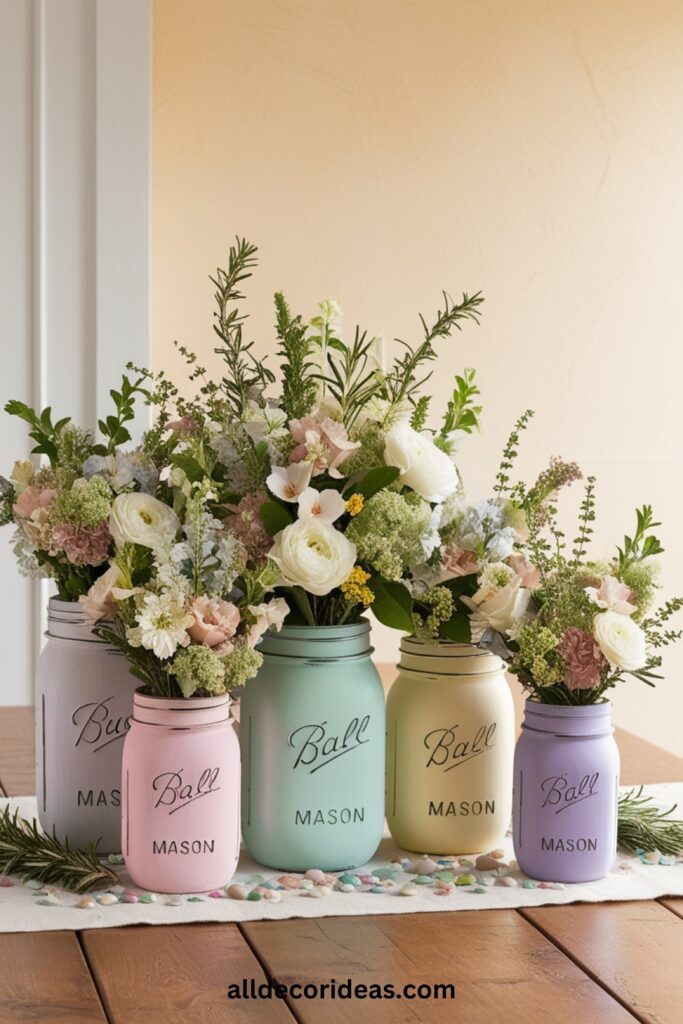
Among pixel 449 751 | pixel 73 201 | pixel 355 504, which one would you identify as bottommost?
pixel 449 751

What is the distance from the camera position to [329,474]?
3.80ft

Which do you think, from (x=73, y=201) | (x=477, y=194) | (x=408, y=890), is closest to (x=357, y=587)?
(x=408, y=890)

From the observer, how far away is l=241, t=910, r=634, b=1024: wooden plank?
88cm

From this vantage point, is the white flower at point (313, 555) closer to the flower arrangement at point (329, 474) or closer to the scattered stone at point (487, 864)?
the flower arrangement at point (329, 474)

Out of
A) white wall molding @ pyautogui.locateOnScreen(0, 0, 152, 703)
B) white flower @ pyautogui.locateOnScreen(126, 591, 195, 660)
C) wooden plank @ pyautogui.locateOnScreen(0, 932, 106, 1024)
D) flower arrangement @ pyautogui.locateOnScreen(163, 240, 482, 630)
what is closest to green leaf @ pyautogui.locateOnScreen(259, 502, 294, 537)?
flower arrangement @ pyautogui.locateOnScreen(163, 240, 482, 630)

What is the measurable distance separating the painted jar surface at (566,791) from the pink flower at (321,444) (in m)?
0.26

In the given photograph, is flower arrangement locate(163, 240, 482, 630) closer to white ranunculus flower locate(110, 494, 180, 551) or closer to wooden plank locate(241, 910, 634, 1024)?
white ranunculus flower locate(110, 494, 180, 551)

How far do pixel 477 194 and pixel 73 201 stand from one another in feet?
2.76

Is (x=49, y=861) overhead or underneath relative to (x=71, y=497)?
underneath


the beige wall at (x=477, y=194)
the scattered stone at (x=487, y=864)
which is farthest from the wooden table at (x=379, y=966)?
the beige wall at (x=477, y=194)

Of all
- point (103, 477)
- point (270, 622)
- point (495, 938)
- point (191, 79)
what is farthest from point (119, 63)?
point (495, 938)

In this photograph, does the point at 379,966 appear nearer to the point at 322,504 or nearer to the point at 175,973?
the point at 175,973

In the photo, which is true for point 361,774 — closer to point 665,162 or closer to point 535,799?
point 535,799

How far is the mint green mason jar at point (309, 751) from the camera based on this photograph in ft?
3.84
